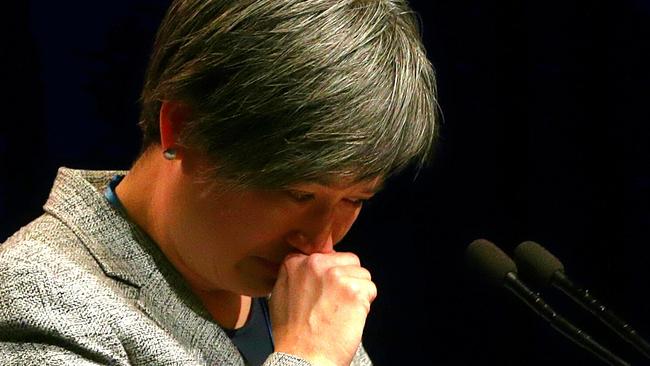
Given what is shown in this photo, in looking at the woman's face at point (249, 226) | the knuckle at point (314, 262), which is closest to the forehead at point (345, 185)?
the woman's face at point (249, 226)

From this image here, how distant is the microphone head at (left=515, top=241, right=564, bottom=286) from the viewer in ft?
4.24

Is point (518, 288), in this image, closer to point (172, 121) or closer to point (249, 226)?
point (249, 226)

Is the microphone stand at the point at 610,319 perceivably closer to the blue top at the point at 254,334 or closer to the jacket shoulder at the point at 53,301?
the blue top at the point at 254,334

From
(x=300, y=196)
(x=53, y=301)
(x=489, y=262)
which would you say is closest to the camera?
(x=53, y=301)

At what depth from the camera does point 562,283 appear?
50.1 inches

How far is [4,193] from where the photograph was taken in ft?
6.02

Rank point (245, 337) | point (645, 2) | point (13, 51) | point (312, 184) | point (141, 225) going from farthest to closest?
point (645, 2), point (13, 51), point (245, 337), point (141, 225), point (312, 184)

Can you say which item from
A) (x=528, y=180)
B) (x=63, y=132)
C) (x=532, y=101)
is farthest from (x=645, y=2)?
(x=63, y=132)

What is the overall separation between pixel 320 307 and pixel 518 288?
0.25m

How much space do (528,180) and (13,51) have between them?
3.58 feet

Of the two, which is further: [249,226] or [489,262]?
[489,262]

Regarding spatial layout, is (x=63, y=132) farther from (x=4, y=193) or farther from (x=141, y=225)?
(x=141, y=225)

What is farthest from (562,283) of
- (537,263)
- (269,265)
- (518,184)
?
(518,184)

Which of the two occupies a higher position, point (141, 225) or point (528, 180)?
point (141, 225)
